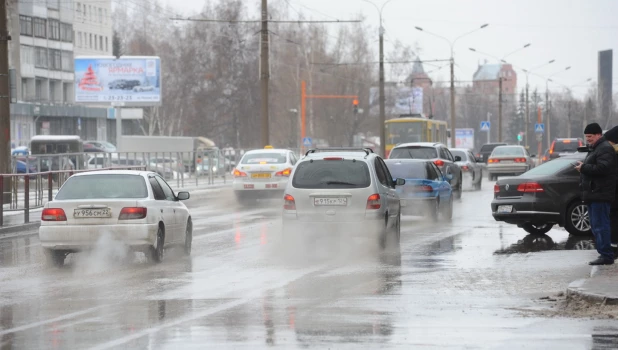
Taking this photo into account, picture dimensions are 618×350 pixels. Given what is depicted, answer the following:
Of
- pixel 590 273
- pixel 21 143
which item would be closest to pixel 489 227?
pixel 590 273

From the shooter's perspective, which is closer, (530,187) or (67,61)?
(530,187)

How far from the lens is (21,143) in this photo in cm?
9138

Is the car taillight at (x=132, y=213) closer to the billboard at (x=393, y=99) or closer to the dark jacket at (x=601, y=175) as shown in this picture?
the dark jacket at (x=601, y=175)

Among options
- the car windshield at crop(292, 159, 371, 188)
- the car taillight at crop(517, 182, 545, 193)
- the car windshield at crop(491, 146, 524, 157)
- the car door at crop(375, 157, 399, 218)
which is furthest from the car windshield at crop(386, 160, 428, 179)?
the car windshield at crop(491, 146, 524, 157)

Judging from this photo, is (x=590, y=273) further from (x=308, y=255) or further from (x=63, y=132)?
(x=63, y=132)

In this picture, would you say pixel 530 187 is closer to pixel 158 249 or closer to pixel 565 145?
pixel 158 249

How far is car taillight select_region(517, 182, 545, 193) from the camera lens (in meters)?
20.6

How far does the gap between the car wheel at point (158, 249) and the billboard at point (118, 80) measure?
5067cm

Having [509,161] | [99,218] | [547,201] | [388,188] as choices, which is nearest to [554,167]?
[547,201]

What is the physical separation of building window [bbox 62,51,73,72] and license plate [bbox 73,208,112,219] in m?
89.8

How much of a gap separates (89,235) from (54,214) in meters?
0.60

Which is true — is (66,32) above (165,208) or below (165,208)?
above

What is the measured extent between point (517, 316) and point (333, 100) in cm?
8806

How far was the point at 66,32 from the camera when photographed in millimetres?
102875
